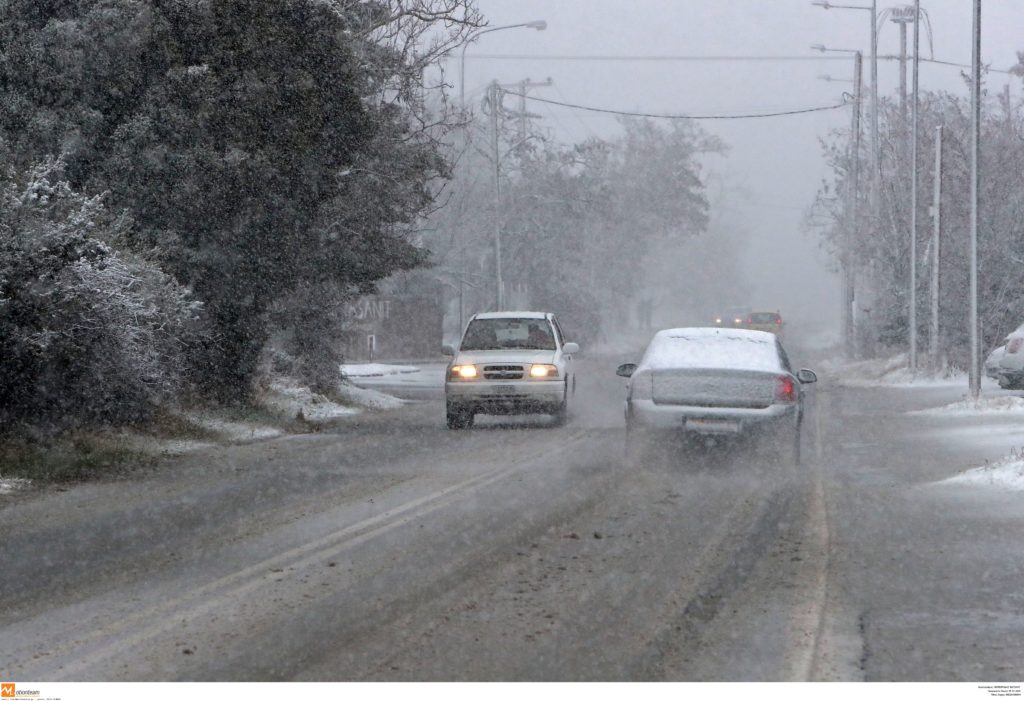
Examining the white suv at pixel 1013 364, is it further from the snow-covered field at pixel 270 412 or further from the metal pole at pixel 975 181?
the snow-covered field at pixel 270 412

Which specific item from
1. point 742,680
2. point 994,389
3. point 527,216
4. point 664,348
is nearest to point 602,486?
point 664,348

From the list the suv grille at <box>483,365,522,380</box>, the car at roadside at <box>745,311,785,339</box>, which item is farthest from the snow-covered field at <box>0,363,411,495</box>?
the car at roadside at <box>745,311,785,339</box>

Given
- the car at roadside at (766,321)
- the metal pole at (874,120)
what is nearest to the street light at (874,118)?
the metal pole at (874,120)

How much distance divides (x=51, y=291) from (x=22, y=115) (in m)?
4.69

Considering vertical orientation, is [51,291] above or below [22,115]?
below

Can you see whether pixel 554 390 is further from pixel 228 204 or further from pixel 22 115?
pixel 22 115

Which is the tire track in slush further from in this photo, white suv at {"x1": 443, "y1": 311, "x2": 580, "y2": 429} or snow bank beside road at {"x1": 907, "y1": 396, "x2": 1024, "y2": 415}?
snow bank beside road at {"x1": 907, "y1": 396, "x2": 1024, "y2": 415}

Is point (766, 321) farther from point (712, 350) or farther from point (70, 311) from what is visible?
point (70, 311)

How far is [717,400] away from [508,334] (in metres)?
8.33

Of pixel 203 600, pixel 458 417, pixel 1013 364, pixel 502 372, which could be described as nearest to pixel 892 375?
pixel 1013 364

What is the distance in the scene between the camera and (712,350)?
55.3 feet

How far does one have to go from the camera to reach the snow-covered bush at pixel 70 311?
1547 centimetres

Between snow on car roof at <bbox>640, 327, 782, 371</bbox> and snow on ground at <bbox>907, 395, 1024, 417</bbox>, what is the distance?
30.3 ft

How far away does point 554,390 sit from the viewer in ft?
74.5
